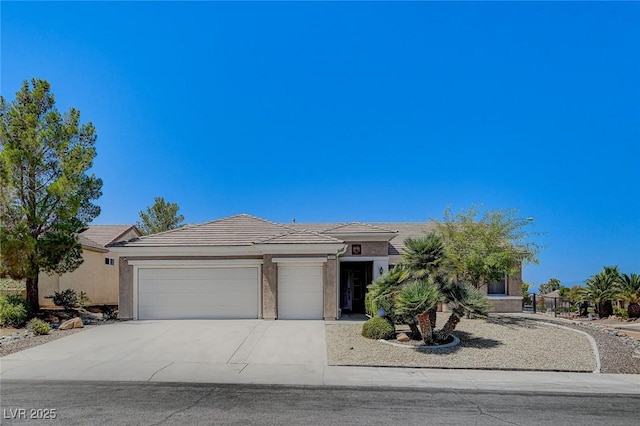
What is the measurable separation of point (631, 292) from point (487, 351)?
1886 centimetres

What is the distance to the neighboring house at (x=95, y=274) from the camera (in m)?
22.9

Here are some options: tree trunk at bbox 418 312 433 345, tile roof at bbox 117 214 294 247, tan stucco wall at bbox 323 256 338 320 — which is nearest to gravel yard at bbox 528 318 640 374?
tree trunk at bbox 418 312 433 345

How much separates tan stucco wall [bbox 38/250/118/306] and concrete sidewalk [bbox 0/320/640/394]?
9.97 metres

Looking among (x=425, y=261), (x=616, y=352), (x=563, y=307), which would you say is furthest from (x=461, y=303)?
(x=563, y=307)

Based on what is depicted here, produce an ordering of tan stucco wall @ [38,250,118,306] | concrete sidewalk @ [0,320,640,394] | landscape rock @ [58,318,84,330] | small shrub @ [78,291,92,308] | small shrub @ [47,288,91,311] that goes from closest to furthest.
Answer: concrete sidewalk @ [0,320,640,394], landscape rock @ [58,318,84,330], small shrub @ [47,288,91,311], small shrub @ [78,291,92,308], tan stucco wall @ [38,250,118,306]

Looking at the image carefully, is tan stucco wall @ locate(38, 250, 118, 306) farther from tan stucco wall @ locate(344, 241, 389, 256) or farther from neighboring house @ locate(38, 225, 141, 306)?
tan stucco wall @ locate(344, 241, 389, 256)

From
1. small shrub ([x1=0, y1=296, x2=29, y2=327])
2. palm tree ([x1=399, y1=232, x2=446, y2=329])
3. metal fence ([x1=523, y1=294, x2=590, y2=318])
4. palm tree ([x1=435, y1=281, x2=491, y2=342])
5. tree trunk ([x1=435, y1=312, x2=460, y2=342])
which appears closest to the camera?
palm tree ([x1=435, y1=281, x2=491, y2=342])

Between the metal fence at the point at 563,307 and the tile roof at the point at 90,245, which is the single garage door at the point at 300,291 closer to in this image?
the tile roof at the point at 90,245

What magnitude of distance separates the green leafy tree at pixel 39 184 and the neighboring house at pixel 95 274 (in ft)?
11.8

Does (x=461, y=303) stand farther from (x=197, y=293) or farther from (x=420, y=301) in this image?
(x=197, y=293)

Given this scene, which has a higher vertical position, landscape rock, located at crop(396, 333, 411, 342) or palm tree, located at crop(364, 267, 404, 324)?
palm tree, located at crop(364, 267, 404, 324)

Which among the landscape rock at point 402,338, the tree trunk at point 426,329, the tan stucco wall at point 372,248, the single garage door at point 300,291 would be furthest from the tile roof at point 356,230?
the tree trunk at point 426,329

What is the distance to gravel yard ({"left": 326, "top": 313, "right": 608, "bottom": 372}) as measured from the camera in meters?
11.4

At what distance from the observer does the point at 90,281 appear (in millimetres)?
25812
